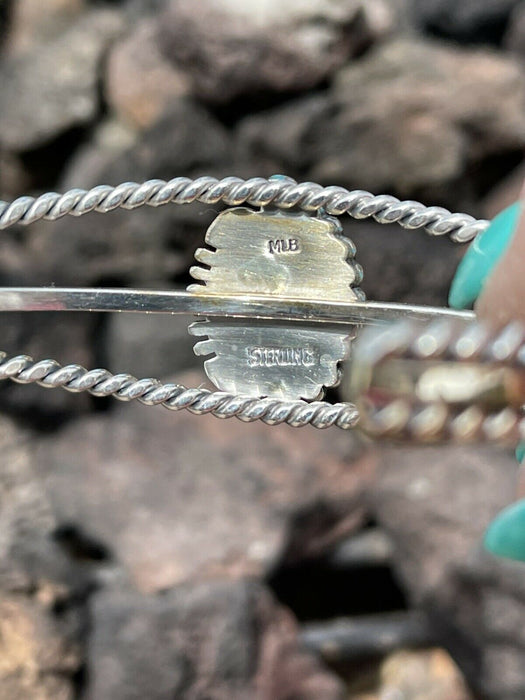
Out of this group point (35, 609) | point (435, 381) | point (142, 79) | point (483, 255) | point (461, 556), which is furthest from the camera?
point (142, 79)

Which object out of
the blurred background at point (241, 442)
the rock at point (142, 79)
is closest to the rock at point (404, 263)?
the blurred background at point (241, 442)

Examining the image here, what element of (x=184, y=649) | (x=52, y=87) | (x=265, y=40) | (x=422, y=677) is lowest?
(x=422, y=677)

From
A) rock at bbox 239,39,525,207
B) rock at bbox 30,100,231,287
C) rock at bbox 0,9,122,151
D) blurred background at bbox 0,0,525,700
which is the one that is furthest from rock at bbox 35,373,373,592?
rock at bbox 0,9,122,151

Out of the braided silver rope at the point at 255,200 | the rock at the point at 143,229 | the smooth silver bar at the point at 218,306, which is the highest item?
the braided silver rope at the point at 255,200

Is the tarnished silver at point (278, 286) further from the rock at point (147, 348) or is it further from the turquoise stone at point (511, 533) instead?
the rock at point (147, 348)

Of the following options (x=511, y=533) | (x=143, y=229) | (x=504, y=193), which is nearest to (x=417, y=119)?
(x=504, y=193)

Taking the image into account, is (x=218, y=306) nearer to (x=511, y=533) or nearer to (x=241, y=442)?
(x=511, y=533)

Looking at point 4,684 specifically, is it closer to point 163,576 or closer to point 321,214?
point 163,576

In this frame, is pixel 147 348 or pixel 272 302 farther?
pixel 147 348
